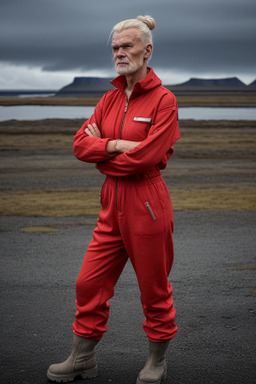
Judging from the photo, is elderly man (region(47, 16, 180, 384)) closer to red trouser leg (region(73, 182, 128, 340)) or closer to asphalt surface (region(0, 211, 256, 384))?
red trouser leg (region(73, 182, 128, 340))

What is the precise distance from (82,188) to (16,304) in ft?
21.4

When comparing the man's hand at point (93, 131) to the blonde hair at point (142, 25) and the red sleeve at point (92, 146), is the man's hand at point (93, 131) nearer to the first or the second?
the red sleeve at point (92, 146)

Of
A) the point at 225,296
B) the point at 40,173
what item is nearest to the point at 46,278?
the point at 225,296

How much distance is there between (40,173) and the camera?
1355cm

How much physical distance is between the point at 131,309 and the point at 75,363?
4.13ft

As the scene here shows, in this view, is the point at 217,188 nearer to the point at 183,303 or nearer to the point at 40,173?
the point at 40,173

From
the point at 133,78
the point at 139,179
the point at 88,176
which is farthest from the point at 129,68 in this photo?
A: the point at 88,176

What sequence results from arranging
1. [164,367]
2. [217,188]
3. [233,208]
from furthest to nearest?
[217,188]
[233,208]
[164,367]

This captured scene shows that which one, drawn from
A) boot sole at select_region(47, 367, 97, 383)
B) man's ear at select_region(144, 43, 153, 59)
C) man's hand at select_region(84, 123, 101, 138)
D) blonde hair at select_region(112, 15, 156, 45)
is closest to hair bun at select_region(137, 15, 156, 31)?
blonde hair at select_region(112, 15, 156, 45)

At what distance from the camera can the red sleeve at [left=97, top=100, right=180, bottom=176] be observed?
3.09 metres

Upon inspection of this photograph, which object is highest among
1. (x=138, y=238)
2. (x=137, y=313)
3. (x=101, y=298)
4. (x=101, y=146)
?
(x=101, y=146)

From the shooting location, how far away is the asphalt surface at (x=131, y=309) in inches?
142

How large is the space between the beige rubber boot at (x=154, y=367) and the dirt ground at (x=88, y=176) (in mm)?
5163

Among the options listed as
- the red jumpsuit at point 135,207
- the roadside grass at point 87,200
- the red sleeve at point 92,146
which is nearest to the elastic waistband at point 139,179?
the red jumpsuit at point 135,207
